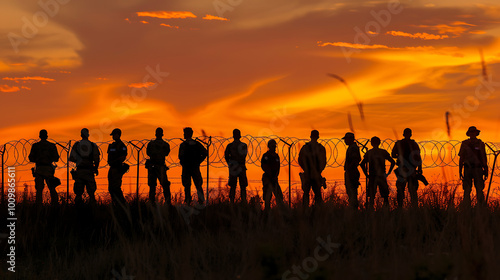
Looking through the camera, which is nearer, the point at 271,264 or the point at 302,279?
the point at 271,264

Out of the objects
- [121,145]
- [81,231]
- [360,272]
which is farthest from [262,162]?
[360,272]

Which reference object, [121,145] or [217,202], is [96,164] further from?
[217,202]

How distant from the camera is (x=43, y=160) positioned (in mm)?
15672

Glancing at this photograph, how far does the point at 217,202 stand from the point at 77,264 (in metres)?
5.40

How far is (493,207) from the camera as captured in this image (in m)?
12.9

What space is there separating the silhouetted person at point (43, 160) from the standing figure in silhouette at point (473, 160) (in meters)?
9.34

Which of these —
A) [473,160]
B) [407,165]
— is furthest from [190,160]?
[473,160]

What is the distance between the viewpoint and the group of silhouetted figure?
13.8 m

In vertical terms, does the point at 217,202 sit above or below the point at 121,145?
below

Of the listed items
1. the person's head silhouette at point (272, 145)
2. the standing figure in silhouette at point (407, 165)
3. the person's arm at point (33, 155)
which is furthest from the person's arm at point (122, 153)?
the standing figure in silhouette at point (407, 165)

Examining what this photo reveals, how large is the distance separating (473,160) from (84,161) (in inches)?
343

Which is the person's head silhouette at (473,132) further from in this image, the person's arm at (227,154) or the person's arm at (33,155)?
the person's arm at (33,155)

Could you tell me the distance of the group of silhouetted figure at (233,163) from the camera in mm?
13836

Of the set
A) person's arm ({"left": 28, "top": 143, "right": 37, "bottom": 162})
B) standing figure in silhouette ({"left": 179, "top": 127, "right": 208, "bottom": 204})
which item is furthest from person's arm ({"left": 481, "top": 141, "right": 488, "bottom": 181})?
person's arm ({"left": 28, "top": 143, "right": 37, "bottom": 162})
